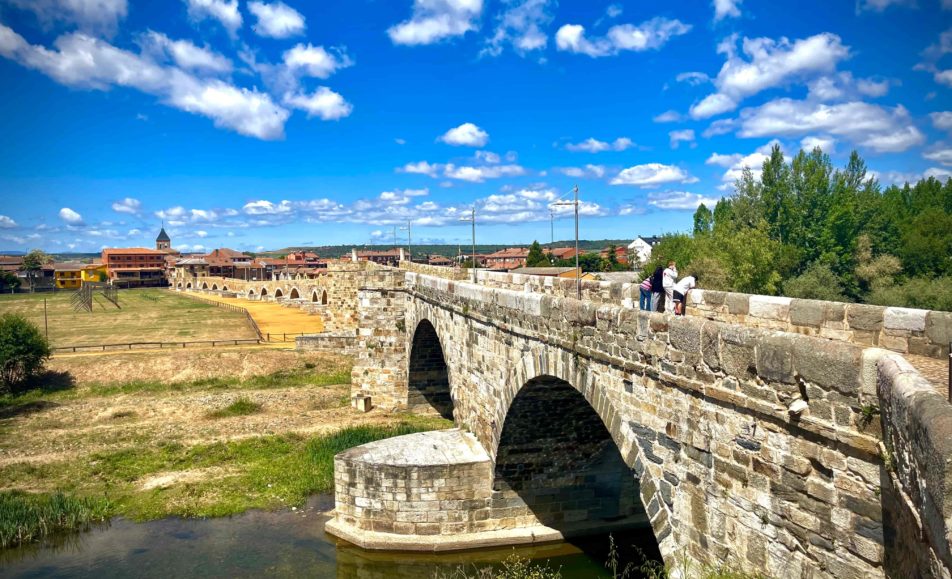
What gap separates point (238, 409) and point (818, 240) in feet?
131

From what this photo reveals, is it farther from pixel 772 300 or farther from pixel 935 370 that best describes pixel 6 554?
pixel 935 370

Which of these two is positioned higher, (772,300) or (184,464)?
(772,300)

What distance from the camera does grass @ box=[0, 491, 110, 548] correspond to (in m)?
16.5

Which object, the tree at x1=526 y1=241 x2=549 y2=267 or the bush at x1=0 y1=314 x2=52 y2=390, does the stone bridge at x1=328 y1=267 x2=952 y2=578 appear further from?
the tree at x1=526 y1=241 x2=549 y2=267

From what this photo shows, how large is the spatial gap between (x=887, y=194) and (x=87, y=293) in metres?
76.3

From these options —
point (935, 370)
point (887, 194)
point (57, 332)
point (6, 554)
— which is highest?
point (887, 194)

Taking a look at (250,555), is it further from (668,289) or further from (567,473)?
(668,289)

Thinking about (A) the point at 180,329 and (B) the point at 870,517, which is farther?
(A) the point at 180,329

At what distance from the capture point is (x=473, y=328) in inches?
614

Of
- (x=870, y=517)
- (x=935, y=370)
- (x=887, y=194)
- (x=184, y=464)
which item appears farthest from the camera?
(x=887, y=194)

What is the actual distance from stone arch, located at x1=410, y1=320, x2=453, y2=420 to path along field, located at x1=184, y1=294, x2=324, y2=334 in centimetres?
2294

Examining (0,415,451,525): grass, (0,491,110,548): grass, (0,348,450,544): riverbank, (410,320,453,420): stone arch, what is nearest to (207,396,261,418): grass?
(0,348,450,544): riverbank

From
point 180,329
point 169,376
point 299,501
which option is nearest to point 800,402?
point 299,501

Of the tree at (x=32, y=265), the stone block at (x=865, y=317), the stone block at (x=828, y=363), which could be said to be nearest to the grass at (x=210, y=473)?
the stone block at (x=865, y=317)
